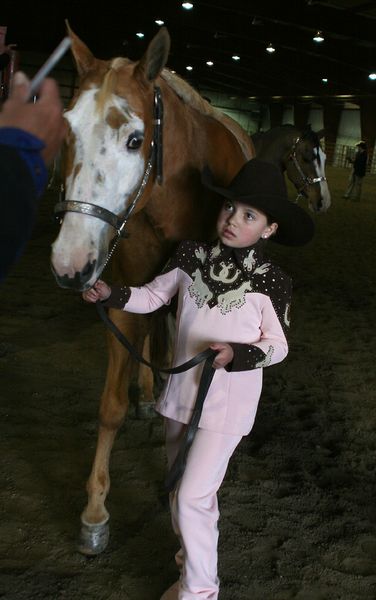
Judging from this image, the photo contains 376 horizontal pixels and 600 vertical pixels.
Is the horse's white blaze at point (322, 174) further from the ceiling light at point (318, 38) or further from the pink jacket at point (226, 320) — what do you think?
the ceiling light at point (318, 38)

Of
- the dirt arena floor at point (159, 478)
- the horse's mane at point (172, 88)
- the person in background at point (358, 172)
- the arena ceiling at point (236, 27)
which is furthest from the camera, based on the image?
the person in background at point (358, 172)

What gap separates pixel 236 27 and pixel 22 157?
17.5 meters

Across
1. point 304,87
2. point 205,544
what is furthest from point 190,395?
point 304,87

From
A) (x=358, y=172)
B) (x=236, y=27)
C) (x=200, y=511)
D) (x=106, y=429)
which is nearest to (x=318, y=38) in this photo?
(x=236, y=27)

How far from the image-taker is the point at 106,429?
2453 mm

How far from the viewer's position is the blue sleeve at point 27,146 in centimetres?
88

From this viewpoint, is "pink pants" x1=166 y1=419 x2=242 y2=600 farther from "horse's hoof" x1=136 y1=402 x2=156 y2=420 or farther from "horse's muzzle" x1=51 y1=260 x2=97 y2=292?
"horse's hoof" x1=136 y1=402 x2=156 y2=420

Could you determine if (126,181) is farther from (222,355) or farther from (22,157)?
(22,157)

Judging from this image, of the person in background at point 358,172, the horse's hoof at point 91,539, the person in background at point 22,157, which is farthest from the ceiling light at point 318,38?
the person in background at point 22,157

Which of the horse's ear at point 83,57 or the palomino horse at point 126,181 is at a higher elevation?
the horse's ear at point 83,57

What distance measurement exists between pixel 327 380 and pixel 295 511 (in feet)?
5.39

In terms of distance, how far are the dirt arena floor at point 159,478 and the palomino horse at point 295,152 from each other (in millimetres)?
2453

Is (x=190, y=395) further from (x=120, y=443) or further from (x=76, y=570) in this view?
(x=120, y=443)

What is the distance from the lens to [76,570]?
220cm
